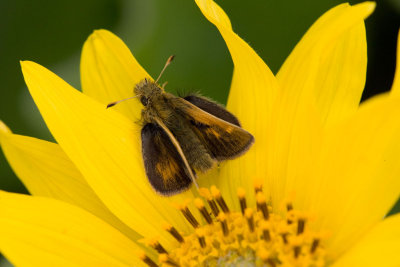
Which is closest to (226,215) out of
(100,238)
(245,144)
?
(245,144)

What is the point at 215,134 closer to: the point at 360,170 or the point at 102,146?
the point at 102,146

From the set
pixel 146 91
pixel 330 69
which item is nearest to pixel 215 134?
pixel 146 91

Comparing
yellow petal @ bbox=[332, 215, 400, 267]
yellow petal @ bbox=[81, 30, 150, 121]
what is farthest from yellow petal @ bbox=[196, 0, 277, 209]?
yellow petal @ bbox=[332, 215, 400, 267]

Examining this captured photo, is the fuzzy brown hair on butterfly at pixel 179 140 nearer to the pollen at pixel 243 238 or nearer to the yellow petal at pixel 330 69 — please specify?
the pollen at pixel 243 238

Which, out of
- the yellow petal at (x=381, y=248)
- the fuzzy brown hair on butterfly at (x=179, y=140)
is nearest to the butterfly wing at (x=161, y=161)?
the fuzzy brown hair on butterfly at (x=179, y=140)

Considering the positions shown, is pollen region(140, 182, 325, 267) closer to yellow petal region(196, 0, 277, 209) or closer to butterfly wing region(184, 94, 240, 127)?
yellow petal region(196, 0, 277, 209)
